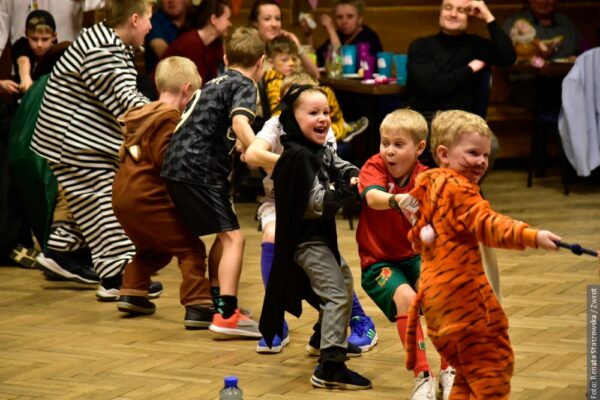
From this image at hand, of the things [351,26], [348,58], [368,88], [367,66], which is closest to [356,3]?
[351,26]

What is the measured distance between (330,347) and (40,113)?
7.74ft

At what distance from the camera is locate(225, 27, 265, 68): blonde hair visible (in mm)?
5133

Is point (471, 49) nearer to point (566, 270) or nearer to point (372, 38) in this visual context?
point (372, 38)

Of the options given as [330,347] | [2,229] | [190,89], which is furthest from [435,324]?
[2,229]

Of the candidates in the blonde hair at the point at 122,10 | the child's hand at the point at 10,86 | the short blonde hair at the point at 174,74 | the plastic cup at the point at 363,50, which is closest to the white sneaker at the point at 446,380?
the short blonde hair at the point at 174,74

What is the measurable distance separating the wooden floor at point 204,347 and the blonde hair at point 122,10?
1369 mm

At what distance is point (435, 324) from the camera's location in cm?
359

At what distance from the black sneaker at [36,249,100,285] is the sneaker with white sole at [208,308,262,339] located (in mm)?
1348

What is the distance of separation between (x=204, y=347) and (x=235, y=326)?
178 mm

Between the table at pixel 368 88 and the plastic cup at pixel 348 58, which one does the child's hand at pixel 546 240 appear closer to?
the table at pixel 368 88

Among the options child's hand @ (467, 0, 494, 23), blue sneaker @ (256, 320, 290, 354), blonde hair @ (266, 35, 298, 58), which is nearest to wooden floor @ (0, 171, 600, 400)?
blue sneaker @ (256, 320, 290, 354)

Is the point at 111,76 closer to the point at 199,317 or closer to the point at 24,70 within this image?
the point at 199,317

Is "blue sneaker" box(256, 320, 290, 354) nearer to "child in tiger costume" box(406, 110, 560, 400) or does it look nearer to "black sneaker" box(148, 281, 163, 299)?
"black sneaker" box(148, 281, 163, 299)

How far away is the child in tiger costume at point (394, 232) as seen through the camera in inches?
164
